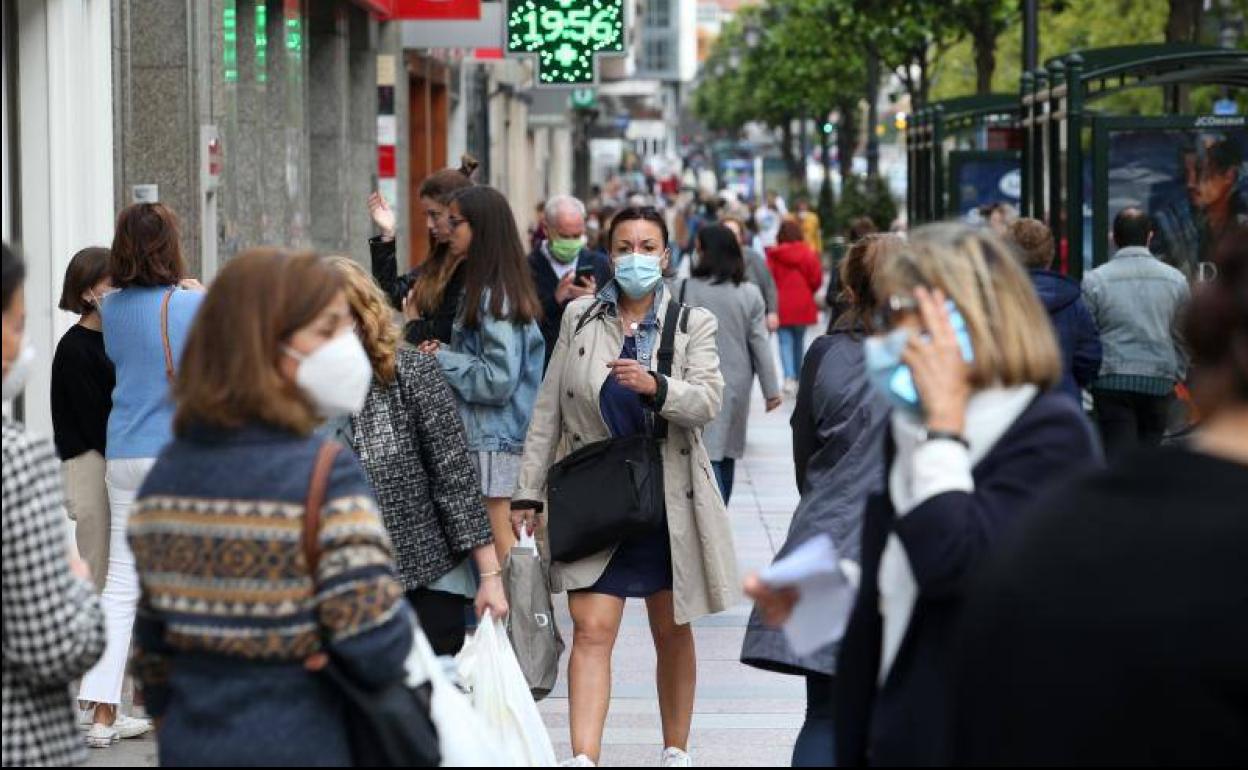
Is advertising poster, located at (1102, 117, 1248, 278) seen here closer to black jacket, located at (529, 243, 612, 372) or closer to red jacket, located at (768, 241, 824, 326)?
black jacket, located at (529, 243, 612, 372)

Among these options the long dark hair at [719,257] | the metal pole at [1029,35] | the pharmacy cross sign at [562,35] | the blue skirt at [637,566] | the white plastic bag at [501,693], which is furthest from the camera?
the metal pole at [1029,35]

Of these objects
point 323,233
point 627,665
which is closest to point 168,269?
point 627,665

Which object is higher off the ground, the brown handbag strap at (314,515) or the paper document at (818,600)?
the brown handbag strap at (314,515)

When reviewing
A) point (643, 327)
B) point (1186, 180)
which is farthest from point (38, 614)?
point (1186, 180)

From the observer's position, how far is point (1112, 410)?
12.4 metres

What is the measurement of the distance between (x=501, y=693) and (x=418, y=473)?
34.2 inches

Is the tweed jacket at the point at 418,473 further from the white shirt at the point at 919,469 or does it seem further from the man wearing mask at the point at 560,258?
the man wearing mask at the point at 560,258

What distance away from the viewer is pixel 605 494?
7094 millimetres

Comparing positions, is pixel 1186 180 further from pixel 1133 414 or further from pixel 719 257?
pixel 719 257

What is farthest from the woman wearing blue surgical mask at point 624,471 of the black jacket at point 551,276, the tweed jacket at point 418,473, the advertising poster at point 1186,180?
the advertising poster at point 1186,180

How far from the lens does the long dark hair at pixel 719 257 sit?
1229 cm

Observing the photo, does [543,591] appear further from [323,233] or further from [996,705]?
[323,233]

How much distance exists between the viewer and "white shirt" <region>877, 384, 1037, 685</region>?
3.69 m

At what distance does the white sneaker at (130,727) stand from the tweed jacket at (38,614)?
405 cm
